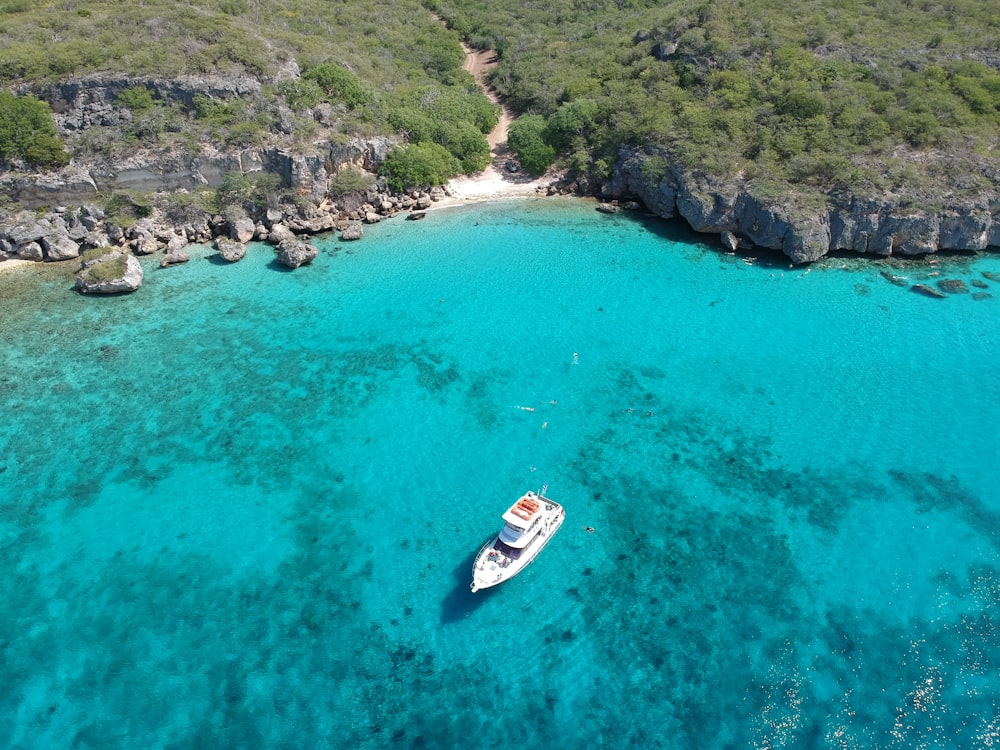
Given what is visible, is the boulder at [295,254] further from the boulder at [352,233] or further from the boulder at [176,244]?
the boulder at [176,244]

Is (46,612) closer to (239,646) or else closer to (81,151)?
(239,646)

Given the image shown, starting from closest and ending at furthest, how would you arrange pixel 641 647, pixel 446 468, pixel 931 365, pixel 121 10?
pixel 641 647 → pixel 446 468 → pixel 931 365 → pixel 121 10

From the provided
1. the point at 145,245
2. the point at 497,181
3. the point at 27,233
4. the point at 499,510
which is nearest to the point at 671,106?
the point at 497,181

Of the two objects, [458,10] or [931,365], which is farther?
[458,10]

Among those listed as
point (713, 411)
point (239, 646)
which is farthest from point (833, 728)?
point (239, 646)

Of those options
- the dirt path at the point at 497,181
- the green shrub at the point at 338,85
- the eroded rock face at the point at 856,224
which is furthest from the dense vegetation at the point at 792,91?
the green shrub at the point at 338,85

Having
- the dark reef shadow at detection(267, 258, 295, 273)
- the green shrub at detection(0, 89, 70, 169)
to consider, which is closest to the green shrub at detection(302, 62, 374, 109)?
the dark reef shadow at detection(267, 258, 295, 273)

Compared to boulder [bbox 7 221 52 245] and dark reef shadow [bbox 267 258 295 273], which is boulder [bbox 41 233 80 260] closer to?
boulder [bbox 7 221 52 245]
